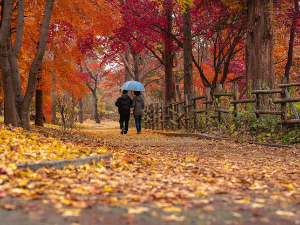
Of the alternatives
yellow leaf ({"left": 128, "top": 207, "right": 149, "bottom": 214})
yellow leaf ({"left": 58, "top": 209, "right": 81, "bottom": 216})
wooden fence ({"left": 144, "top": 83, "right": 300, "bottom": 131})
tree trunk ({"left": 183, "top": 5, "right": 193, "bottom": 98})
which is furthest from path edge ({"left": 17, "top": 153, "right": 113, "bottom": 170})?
tree trunk ({"left": 183, "top": 5, "right": 193, "bottom": 98})

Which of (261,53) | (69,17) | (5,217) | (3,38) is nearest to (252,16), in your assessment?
(261,53)

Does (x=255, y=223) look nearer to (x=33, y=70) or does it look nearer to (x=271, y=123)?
(x=271, y=123)

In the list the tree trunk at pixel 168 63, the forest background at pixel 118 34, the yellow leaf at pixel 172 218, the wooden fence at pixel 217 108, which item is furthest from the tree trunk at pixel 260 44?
the yellow leaf at pixel 172 218

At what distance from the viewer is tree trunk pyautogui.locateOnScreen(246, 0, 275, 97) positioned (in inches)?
388

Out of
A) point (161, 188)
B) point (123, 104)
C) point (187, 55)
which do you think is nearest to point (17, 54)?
point (123, 104)

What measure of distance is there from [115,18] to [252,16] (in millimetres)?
4832

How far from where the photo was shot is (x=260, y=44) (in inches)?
390

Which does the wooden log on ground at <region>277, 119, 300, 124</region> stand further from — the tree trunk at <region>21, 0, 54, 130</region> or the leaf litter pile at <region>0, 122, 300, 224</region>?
the tree trunk at <region>21, 0, 54, 130</region>

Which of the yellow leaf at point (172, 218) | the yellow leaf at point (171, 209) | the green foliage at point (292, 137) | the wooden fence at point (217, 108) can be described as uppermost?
the wooden fence at point (217, 108)

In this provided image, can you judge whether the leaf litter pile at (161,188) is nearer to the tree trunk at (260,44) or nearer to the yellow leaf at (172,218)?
the yellow leaf at (172,218)

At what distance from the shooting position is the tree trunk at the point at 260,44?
9.86 metres

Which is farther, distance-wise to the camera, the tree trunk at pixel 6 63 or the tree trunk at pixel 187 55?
the tree trunk at pixel 187 55

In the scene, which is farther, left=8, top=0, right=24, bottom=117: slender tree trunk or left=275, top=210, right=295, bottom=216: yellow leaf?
left=8, top=0, right=24, bottom=117: slender tree trunk

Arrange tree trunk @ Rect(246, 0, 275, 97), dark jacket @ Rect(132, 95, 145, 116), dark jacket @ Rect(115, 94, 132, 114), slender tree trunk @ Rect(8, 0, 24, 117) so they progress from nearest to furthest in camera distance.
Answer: slender tree trunk @ Rect(8, 0, 24, 117) → tree trunk @ Rect(246, 0, 275, 97) → dark jacket @ Rect(115, 94, 132, 114) → dark jacket @ Rect(132, 95, 145, 116)
